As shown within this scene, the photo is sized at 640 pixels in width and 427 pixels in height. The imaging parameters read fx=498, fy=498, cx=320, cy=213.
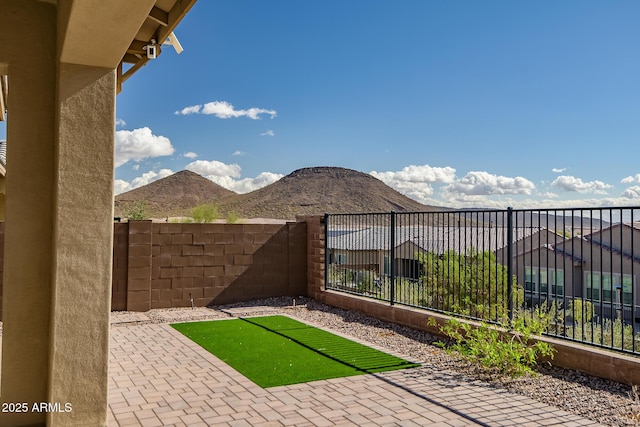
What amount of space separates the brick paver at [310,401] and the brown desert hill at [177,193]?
45283mm

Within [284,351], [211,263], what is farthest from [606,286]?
[284,351]

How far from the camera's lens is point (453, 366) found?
20.2 ft

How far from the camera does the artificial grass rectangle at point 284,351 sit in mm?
5916

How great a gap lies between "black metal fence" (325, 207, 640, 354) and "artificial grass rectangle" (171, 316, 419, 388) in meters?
1.69

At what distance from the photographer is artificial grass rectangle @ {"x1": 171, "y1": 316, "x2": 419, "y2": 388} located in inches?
233

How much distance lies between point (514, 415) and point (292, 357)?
2.97 metres

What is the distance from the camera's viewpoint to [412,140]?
39625 mm

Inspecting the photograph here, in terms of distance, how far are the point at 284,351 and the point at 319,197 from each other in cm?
4539

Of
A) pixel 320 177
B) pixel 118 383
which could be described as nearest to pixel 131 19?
pixel 118 383

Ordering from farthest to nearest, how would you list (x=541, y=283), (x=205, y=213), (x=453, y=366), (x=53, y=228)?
1. (x=205, y=213)
2. (x=541, y=283)
3. (x=453, y=366)
4. (x=53, y=228)

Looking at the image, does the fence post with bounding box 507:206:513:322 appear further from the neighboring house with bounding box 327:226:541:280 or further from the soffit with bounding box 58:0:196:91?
the soffit with bounding box 58:0:196:91

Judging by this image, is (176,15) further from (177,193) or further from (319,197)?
(177,193)

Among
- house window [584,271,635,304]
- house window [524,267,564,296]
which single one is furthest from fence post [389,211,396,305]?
house window [584,271,635,304]

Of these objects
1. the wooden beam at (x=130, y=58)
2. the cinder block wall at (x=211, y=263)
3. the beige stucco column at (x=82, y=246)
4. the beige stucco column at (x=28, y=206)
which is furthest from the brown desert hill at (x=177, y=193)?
the beige stucco column at (x=82, y=246)
